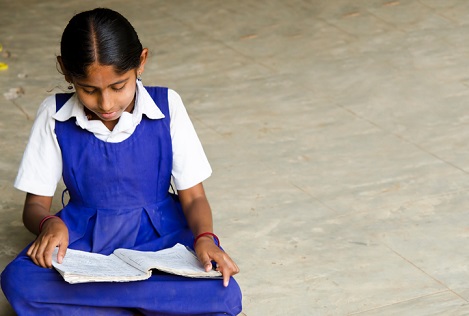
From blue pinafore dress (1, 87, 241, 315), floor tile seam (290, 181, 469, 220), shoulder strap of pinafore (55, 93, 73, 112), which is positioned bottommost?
floor tile seam (290, 181, 469, 220)

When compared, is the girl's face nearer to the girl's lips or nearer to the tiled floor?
the girl's lips

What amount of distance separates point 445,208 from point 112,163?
1.21 meters

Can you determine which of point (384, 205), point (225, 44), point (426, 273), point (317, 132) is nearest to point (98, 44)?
point (426, 273)

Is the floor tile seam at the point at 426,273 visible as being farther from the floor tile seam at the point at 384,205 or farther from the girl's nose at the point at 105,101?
the girl's nose at the point at 105,101

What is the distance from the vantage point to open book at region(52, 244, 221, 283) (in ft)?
6.98

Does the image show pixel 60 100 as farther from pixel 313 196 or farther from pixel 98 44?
pixel 313 196

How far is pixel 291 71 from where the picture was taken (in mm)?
4359

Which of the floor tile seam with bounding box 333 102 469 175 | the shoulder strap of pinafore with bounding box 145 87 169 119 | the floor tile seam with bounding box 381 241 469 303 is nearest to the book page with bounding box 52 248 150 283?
the shoulder strap of pinafore with bounding box 145 87 169 119

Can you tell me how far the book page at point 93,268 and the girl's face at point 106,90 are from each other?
33 cm

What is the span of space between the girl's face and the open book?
0.33 meters

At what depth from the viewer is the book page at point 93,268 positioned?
6.91 ft

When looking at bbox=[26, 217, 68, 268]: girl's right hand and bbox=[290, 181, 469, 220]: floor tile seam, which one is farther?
bbox=[290, 181, 469, 220]: floor tile seam

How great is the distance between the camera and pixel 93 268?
2221 mm

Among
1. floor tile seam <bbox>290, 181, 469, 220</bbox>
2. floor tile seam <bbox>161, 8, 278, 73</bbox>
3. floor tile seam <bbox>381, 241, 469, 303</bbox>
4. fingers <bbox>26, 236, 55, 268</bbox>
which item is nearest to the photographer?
fingers <bbox>26, 236, 55, 268</bbox>
